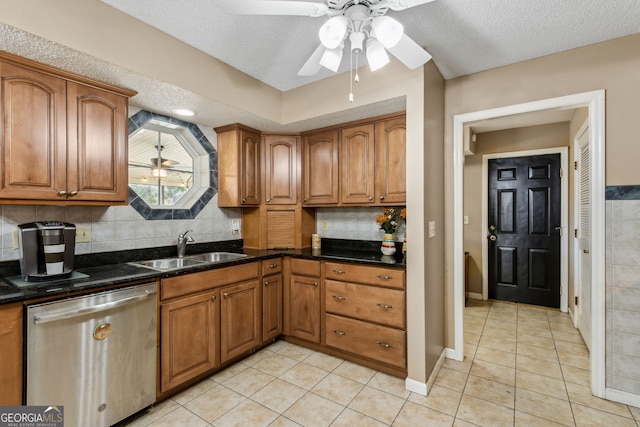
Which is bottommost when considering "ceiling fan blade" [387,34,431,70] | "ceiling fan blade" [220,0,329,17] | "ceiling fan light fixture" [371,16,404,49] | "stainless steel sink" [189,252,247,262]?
"stainless steel sink" [189,252,247,262]

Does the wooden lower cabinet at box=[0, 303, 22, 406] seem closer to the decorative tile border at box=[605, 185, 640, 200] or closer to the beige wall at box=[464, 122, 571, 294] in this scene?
the decorative tile border at box=[605, 185, 640, 200]

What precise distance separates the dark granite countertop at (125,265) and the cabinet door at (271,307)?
251 mm

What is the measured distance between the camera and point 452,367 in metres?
2.54

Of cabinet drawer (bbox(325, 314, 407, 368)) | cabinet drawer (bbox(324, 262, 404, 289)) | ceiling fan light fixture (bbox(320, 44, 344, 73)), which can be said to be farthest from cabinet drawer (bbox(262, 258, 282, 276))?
ceiling fan light fixture (bbox(320, 44, 344, 73))

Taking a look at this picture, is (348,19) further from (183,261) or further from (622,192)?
(183,261)

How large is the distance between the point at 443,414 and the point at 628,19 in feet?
8.95

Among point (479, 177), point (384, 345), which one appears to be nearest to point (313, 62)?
point (384, 345)

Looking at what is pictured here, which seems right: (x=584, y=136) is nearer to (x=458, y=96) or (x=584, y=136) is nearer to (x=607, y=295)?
(x=458, y=96)

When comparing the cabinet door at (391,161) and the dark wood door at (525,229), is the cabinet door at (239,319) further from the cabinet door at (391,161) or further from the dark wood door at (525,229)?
the dark wood door at (525,229)

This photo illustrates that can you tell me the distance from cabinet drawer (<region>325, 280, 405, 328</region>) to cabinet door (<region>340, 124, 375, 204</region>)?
0.82 m

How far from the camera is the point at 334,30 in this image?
1.39m

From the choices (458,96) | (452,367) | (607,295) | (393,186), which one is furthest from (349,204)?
(607,295)

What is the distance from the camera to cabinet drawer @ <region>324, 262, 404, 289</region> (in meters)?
2.34

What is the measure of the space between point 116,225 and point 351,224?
218 centimetres
